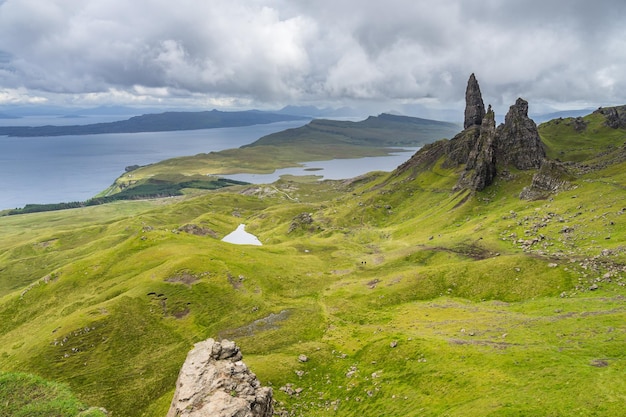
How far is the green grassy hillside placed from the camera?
4472 centimetres

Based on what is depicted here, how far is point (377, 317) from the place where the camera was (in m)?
75.6

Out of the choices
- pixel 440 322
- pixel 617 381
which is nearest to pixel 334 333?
pixel 440 322

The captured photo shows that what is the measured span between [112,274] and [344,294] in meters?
66.7

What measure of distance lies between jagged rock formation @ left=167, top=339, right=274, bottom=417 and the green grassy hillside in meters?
17.1

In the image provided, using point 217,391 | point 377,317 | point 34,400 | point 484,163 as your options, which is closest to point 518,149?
point 484,163

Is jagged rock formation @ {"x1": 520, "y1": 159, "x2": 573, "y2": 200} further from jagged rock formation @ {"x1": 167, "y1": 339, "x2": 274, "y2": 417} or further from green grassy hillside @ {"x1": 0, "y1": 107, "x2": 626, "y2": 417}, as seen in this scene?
jagged rock formation @ {"x1": 167, "y1": 339, "x2": 274, "y2": 417}

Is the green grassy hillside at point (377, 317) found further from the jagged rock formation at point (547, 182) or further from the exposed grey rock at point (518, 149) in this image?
the exposed grey rock at point (518, 149)

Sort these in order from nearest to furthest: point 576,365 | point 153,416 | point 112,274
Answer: point 576,365 → point 153,416 → point 112,274

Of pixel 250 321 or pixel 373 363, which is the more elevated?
pixel 373 363

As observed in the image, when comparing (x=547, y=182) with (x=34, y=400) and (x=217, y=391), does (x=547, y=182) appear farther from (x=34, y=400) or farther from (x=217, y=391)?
(x=34, y=400)

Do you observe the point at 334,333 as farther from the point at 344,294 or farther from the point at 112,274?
the point at 112,274

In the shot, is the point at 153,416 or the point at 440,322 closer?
the point at 153,416

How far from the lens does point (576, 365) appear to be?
41.0 meters

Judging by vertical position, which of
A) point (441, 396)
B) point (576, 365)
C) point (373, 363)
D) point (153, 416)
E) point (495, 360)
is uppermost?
point (576, 365)
